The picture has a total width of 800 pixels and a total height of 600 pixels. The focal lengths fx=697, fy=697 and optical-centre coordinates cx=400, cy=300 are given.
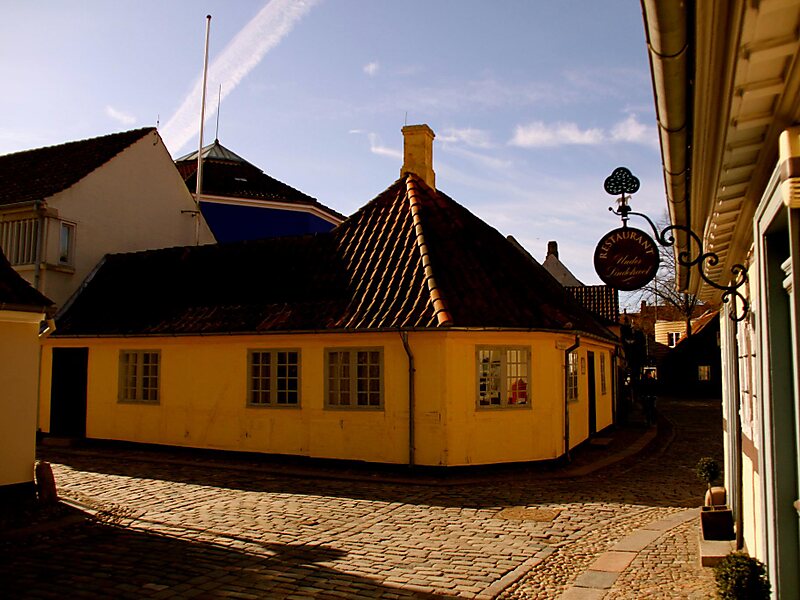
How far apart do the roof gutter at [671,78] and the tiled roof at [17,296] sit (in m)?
9.68

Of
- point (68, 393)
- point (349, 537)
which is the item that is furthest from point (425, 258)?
point (68, 393)

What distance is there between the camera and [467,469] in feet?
43.4

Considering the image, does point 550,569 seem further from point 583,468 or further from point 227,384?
point 227,384

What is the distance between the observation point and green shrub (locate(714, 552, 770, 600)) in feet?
15.1

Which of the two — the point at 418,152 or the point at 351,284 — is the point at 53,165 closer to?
the point at 418,152

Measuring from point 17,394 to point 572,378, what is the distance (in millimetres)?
11261

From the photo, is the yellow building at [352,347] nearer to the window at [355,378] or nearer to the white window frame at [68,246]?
the window at [355,378]

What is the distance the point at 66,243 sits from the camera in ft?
63.5

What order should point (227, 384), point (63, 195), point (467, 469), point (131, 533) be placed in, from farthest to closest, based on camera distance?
point (63, 195) → point (227, 384) → point (467, 469) → point (131, 533)

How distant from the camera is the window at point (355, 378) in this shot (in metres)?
13.9

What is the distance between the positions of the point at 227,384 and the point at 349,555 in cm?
833

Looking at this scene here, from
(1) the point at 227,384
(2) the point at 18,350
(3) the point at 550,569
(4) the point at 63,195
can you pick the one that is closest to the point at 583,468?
(3) the point at 550,569

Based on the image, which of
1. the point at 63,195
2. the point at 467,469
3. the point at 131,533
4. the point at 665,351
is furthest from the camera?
the point at 665,351

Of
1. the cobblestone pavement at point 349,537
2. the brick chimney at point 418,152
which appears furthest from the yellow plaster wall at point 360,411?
the brick chimney at point 418,152
